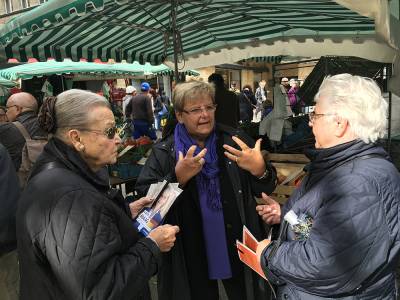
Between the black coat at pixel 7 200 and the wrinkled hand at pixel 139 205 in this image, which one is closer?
the wrinkled hand at pixel 139 205

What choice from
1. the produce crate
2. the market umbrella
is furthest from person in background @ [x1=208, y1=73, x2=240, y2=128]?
the produce crate

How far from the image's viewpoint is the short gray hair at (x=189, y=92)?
2277 millimetres

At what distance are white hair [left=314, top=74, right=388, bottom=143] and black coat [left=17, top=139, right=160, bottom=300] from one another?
1.05m

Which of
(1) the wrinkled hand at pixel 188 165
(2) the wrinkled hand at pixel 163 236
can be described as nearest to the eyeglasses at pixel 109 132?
(2) the wrinkled hand at pixel 163 236

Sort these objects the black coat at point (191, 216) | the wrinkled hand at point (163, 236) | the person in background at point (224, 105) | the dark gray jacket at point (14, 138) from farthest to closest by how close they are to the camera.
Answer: the person in background at point (224, 105)
the dark gray jacket at point (14, 138)
the black coat at point (191, 216)
the wrinkled hand at point (163, 236)

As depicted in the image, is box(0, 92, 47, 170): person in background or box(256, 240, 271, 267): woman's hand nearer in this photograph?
box(256, 240, 271, 267): woman's hand

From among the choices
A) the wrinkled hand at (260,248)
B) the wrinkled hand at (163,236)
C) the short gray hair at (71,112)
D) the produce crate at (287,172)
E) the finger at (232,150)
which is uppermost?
the short gray hair at (71,112)

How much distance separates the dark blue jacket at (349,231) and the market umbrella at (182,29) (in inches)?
39.9

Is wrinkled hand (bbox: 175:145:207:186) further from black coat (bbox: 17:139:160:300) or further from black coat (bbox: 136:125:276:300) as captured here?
black coat (bbox: 17:139:160:300)

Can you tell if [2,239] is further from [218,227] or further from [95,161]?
[218,227]

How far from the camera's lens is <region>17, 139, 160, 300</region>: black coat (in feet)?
4.06

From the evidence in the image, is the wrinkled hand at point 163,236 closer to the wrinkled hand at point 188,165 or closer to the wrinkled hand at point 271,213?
the wrinkled hand at point 188,165

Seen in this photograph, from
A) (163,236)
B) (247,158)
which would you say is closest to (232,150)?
(247,158)

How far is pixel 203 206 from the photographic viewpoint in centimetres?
229
